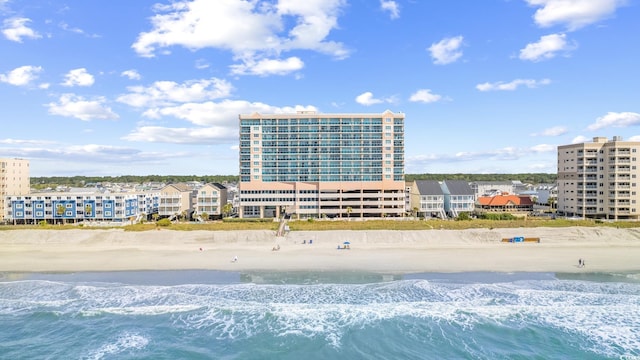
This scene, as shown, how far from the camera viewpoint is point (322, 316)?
31.1 meters

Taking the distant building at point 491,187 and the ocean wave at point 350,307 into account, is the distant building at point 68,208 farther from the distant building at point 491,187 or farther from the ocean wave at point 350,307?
the distant building at point 491,187

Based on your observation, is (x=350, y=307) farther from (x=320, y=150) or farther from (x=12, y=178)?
(x=12, y=178)

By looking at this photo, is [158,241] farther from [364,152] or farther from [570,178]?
[570,178]

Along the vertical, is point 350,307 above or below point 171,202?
below

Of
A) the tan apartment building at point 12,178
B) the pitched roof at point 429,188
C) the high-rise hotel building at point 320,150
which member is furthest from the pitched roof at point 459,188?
the tan apartment building at point 12,178

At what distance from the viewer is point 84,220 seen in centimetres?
7925

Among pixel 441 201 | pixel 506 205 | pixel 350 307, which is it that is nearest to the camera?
pixel 350 307

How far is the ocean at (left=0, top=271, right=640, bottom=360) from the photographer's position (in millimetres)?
25766

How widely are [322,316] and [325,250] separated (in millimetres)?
23914

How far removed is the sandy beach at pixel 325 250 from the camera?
47156 mm

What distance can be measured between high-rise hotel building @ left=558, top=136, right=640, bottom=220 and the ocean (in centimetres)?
4482

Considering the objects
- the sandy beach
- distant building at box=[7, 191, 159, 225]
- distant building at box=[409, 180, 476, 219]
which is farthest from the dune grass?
distant building at box=[409, 180, 476, 219]

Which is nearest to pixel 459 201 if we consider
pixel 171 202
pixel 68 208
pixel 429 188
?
pixel 429 188

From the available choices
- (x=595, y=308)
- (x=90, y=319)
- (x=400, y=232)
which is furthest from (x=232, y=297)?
(x=400, y=232)
